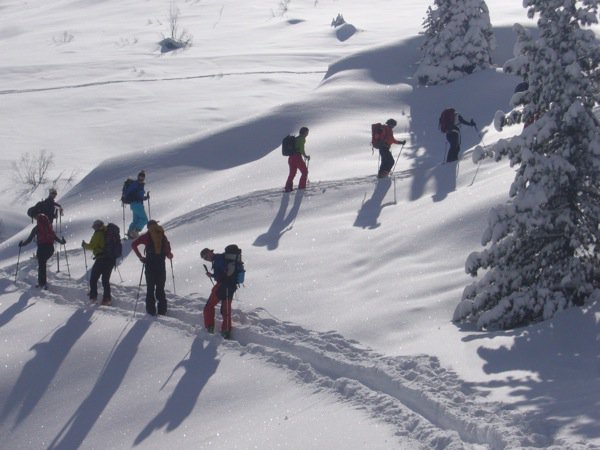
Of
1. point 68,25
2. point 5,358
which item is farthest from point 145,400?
point 68,25

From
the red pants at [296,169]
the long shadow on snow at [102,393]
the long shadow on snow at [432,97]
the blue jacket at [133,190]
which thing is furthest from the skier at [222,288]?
the red pants at [296,169]

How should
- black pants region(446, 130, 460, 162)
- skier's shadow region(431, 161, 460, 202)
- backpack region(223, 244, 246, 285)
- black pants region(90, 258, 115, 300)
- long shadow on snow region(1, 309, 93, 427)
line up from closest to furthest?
long shadow on snow region(1, 309, 93, 427) → backpack region(223, 244, 246, 285) → black pants region(90, 258, 115, 300) → skier's shadow region(431, 161, 460, 202) → black pants region(446, 130, 460, 162)

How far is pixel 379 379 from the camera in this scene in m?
10.2

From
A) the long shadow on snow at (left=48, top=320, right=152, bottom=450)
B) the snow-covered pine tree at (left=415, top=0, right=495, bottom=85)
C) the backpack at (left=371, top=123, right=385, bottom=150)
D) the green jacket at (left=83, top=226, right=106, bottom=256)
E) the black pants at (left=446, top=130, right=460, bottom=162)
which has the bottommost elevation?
the long shadow on snow at (left=48, top=320, right=152, bottom=450)

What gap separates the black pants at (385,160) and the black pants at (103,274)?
25.0 feet

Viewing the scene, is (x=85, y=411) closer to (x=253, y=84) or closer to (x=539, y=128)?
(x=539, y=128)

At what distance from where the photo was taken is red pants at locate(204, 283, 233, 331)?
12.2 metres

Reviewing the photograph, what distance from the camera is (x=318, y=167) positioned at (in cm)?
2178

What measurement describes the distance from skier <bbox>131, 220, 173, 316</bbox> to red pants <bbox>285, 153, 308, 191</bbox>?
639cm

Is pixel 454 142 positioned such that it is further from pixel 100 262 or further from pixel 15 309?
pixel 15 309

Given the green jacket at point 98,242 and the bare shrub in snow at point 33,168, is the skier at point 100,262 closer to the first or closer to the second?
the green jacket at point 98,242

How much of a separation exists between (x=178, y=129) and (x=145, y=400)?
24.8m

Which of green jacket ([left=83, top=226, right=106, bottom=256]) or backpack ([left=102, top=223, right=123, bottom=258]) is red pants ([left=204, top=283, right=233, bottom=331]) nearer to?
backpack ([left=102, top=223, right=123, bottom=258])

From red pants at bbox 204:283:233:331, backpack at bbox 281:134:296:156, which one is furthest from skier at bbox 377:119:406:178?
red pants at bbox 204:283:233:331
